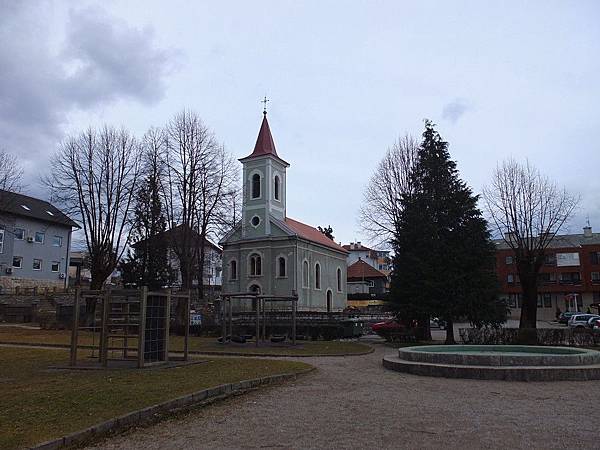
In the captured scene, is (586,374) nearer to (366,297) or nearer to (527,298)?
(527,298)

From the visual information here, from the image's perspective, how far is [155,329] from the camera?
53.1ft

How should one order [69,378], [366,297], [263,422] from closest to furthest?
[263,422], [69,378], [366,297]

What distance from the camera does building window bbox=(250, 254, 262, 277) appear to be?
5362 centimetres

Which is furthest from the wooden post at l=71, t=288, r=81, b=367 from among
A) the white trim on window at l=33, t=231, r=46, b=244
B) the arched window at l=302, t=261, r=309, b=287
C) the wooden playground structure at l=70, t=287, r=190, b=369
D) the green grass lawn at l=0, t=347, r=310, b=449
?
the white trim on window at l=33, t=231, r=46, b=244

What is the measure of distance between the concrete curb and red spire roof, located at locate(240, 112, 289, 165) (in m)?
43.4

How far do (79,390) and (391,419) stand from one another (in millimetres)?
6258

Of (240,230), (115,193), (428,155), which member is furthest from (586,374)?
(240,230)

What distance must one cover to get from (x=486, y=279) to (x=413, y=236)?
4.37m

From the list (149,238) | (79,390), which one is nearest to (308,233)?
(149,238)

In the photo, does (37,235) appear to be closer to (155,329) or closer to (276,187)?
(276,187)

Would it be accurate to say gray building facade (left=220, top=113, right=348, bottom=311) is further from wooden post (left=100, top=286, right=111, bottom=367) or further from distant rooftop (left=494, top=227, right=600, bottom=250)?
wooden post (left=100, top=286, right=111, bottom=367)

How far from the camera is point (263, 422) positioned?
8570 mm

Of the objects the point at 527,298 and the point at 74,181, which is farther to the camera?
the point at 74,181

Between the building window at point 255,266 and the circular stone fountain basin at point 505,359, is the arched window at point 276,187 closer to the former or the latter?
the building window at point 255,266
